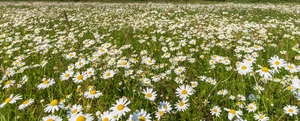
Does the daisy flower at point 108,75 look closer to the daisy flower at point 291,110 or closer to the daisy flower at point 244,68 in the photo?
the daisy flower at point 244,68

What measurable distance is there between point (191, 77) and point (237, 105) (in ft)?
2.66

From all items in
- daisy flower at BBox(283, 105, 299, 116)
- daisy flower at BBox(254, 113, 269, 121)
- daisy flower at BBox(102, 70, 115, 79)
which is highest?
daisy flower at BBox(102, 70, 115, 79)

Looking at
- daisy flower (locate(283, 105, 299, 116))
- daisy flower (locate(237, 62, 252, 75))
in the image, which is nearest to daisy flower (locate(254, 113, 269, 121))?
daisy flower (locate(283, 105, 299, 116))

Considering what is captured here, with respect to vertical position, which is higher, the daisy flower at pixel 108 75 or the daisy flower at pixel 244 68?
the daisy flower at pixel 244 68

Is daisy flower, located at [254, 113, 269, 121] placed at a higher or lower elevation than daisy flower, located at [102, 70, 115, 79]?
lower

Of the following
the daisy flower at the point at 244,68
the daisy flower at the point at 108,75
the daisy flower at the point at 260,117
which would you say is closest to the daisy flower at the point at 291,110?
the daisy flower at the point at 260,117

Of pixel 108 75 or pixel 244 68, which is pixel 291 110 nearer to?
pixel 244 68

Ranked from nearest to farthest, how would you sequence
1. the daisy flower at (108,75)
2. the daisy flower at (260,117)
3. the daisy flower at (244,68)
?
1. the daisy flower at (260,117)
2. the daisy flower at (244,68)
3. the daisy flower at (108,75)

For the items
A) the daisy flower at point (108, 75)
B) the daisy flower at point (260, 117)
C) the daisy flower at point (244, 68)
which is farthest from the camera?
the daisy flower at point (108, 75)

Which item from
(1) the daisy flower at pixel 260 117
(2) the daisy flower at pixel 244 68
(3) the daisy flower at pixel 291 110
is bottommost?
(1) the daisy flower at pixel 260 117

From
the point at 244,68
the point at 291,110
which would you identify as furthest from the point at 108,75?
the point at 291,110

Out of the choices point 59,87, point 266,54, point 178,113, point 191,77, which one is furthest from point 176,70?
point 266,54

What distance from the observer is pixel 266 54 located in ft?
11.0

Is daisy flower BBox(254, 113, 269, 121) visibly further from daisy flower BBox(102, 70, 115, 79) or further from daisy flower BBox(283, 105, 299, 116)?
daisy flower BBox(102, 70, 115, 79)
